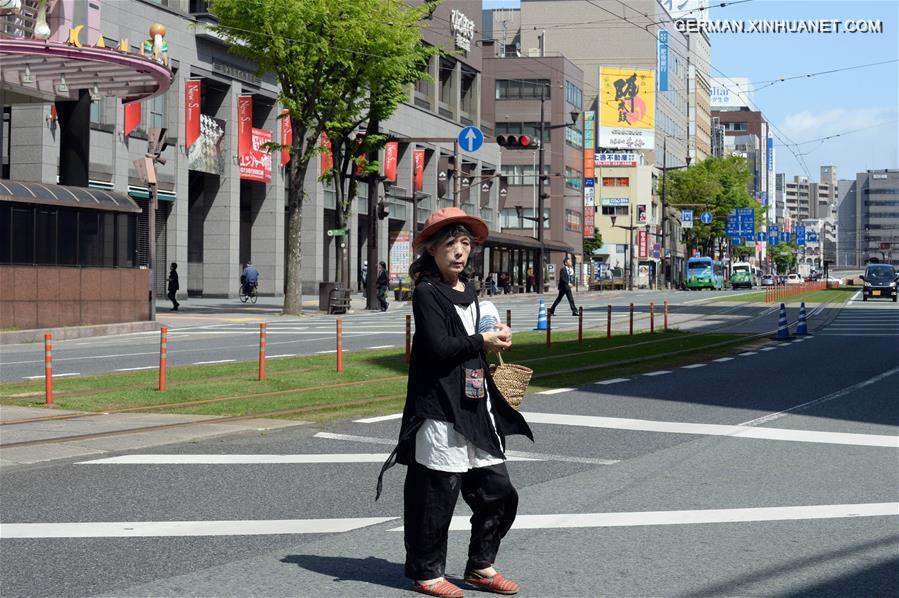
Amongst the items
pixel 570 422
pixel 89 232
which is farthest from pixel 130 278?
pixel 570 422

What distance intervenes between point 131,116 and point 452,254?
145 ft

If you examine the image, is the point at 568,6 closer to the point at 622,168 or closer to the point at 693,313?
the point at 622,168

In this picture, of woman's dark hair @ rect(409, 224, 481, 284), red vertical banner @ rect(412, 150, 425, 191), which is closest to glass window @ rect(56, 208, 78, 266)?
woman's dark hair @ rect(409, 224, 481, 284)

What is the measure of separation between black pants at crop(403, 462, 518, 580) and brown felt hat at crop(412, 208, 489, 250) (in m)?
1.08

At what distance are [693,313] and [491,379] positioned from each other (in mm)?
43115

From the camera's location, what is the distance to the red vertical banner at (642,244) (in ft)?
426

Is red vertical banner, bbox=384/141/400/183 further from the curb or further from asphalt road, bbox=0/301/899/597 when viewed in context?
asphalt road, bbox=0/301/899/597

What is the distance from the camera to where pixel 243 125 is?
2206 inches

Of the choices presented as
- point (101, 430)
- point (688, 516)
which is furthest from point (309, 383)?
point (688, 516)

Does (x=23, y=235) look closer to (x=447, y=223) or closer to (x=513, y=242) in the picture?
(x=447, y=223)

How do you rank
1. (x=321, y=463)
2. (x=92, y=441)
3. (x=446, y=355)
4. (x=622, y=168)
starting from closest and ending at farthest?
(x=446, y=355) < (x=321, y=463) < (x=92, y=441) < (x=622, y=168)

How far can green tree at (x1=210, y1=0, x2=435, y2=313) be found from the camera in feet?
128

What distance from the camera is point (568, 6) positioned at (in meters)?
133

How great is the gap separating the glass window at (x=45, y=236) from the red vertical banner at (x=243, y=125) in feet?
83.0
